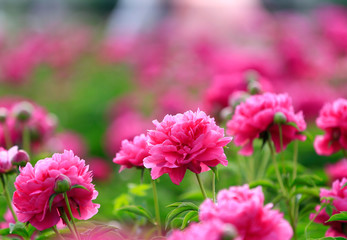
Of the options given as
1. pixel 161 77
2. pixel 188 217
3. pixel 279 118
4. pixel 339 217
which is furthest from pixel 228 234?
pixel 161 77

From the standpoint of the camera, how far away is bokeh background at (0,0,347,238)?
107 inches

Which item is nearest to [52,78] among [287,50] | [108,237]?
[287,50]

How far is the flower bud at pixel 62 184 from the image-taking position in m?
1.12

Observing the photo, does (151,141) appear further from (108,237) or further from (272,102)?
(272,102)

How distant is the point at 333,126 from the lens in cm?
154

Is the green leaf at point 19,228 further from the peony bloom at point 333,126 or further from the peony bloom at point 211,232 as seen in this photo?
the peony bloom at point 333,126

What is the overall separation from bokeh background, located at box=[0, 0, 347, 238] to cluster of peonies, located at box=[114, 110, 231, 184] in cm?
43

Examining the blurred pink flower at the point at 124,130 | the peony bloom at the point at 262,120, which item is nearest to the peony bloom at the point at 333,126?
the peony bloom at the point at 262,120

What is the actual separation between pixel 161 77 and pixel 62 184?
3.73 metres

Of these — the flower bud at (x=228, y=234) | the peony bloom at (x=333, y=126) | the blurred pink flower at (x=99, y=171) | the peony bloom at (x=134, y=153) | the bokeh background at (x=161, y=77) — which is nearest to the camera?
the flower bud at (x=228, y=234)

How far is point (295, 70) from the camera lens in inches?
160

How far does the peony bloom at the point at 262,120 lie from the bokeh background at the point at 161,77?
0.31m

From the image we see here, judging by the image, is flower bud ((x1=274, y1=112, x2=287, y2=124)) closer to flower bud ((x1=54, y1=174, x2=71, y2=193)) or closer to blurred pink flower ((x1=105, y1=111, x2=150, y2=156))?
flower bud ((x1=54, y1=174, x2=71, y2=193))

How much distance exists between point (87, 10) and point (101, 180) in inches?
824
